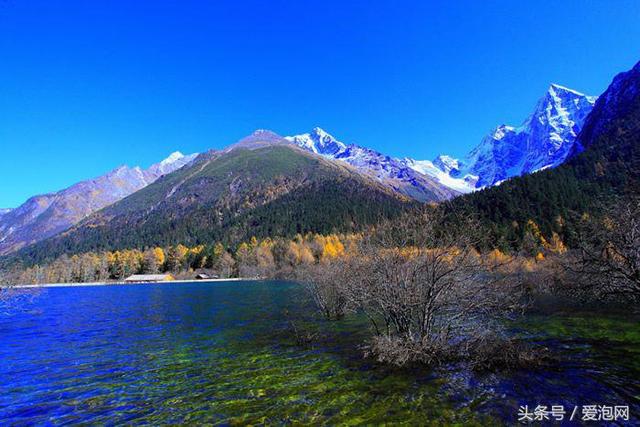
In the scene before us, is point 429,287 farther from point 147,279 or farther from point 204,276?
point 147,279

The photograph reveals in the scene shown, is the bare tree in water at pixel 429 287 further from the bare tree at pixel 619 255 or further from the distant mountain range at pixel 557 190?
the distant mountain range at pixel 557 190

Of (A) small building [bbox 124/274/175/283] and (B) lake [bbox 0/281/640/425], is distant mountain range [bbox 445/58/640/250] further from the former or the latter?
(A) small building [bbox 124/274/175/283]

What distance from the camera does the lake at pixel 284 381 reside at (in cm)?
1301

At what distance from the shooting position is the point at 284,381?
16.6m

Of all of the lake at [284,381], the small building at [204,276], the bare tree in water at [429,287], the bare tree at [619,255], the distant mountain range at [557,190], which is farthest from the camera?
the small building at [204,276]

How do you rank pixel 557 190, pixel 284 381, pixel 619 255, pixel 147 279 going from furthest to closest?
pixel 147 279
pixel 557 190
pixel 619 255
pixel 284 381

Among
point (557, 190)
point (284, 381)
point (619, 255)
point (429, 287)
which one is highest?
point (557, 190)

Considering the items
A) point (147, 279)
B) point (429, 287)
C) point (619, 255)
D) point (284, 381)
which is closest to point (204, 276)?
point (147, 279)

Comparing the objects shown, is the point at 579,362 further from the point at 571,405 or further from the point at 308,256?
the point at 308,256

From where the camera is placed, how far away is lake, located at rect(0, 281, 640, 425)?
13008mm

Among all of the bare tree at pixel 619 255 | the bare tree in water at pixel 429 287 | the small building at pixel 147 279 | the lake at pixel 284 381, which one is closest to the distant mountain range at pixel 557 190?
the bare tree at pixel 619 255

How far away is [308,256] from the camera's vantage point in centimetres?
15488

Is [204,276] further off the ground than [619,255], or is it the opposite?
[619,255]

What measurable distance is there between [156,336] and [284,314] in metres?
14.8
